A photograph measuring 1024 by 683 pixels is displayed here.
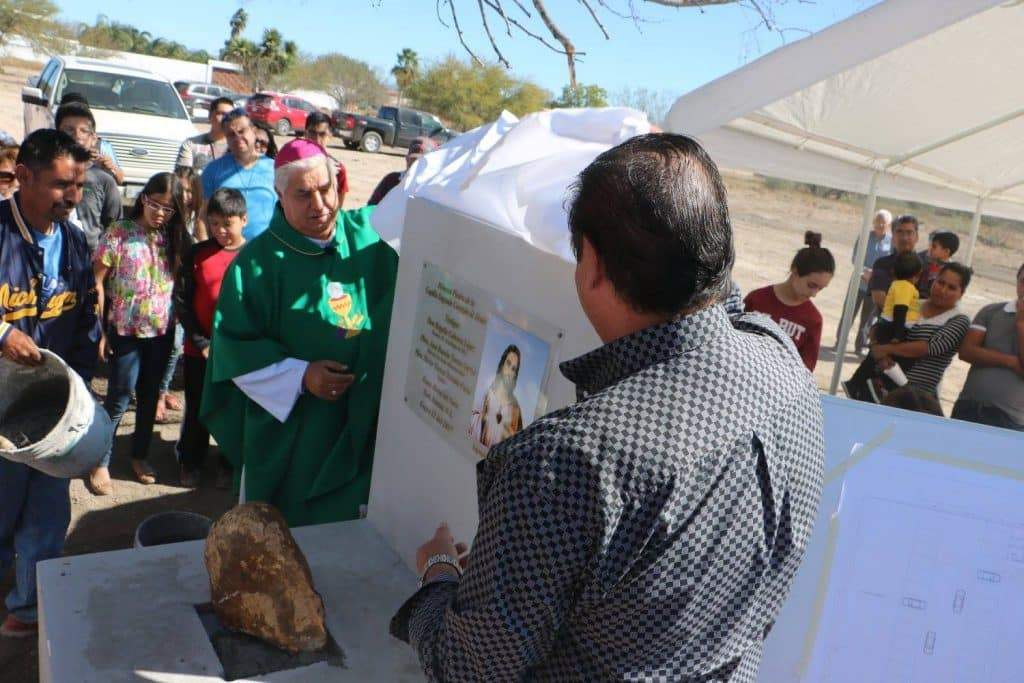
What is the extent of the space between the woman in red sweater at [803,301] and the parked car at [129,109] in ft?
26.7

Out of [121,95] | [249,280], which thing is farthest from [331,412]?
[121,95]

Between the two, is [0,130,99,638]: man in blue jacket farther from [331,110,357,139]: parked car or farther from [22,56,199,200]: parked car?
[331,110,357,139]: parked car

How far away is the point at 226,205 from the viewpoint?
173 inches

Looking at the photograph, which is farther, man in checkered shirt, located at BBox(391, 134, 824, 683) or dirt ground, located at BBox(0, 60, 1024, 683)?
dirt ground, located at BBox(0, 60, 1024, 683)

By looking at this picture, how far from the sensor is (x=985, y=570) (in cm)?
150

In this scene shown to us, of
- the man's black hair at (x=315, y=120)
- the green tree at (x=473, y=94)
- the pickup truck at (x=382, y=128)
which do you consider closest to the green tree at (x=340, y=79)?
the green tree at (x=473, y=94)

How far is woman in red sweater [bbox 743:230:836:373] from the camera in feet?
15.2

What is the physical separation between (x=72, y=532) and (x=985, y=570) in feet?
13.0

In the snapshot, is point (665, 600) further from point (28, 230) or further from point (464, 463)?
point (28, 230)

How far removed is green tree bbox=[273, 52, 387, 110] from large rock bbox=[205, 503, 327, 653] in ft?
177

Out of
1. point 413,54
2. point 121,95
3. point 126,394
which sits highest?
point 413,54

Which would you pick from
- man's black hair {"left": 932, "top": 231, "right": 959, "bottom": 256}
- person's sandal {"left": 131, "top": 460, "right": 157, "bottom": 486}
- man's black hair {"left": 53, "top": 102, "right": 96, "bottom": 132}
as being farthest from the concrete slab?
man's black hair {"left": 932, "top": 231, "right": 959, "bottom": 256}

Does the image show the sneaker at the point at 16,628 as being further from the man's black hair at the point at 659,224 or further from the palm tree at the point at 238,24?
the palm tree at the point at 238,24

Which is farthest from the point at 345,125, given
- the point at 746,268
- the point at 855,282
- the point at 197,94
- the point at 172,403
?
the point at 855,282
